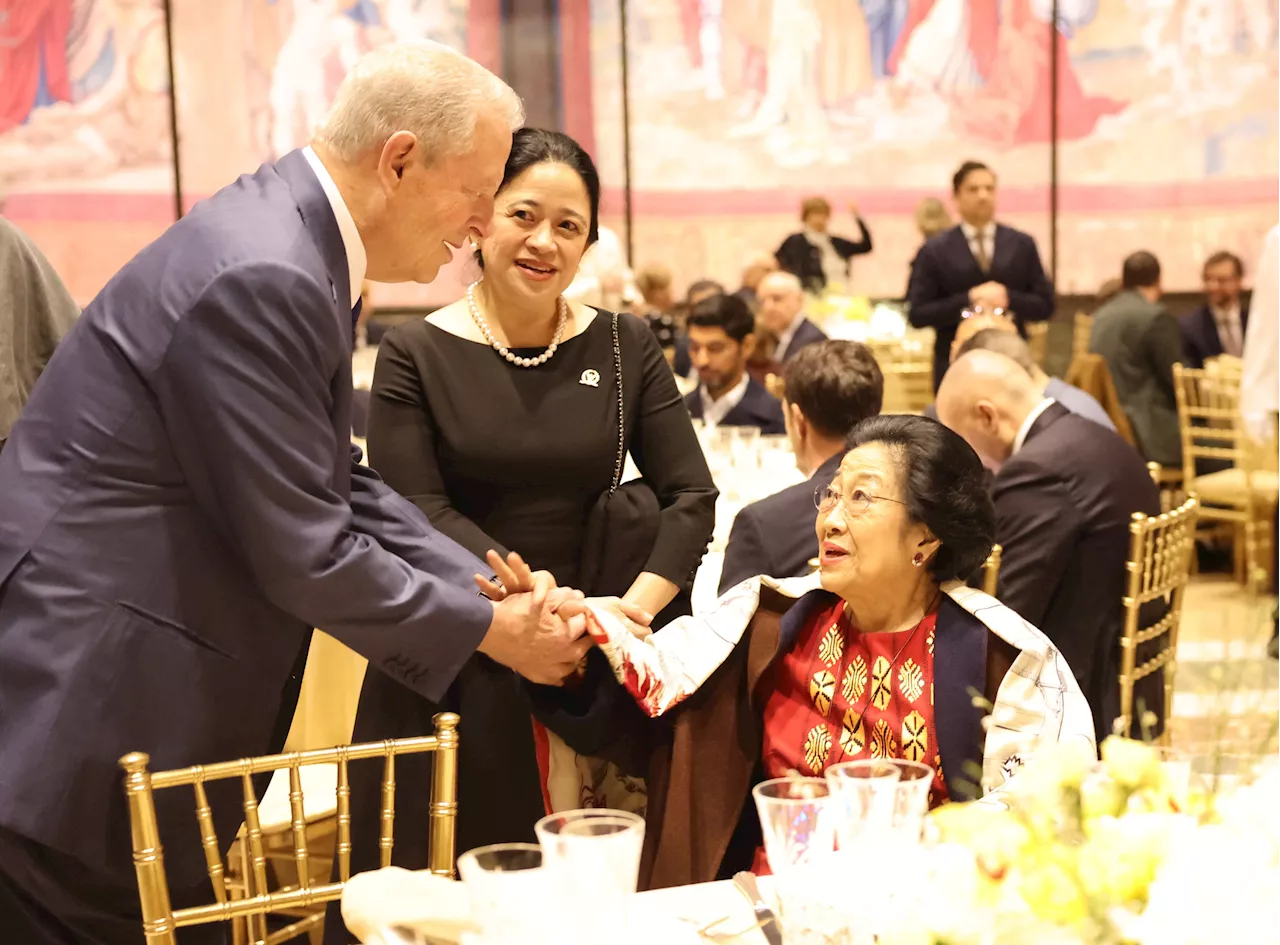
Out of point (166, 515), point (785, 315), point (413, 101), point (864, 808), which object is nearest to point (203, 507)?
point (166, 515)

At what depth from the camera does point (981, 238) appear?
Answer: 726cm

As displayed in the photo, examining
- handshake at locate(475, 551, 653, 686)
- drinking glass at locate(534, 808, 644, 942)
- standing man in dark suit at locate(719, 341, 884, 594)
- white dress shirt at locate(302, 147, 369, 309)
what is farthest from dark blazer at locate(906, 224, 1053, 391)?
drinking glass at locate(534, 808, 644, 942)

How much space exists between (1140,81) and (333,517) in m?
10.8

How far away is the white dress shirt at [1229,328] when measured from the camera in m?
8.62

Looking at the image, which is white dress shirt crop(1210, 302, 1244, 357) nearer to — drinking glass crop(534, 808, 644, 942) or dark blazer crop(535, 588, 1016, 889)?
dark blazer crop(535, 588, 1016, 889)

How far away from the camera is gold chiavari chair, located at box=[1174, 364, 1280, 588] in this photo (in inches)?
267

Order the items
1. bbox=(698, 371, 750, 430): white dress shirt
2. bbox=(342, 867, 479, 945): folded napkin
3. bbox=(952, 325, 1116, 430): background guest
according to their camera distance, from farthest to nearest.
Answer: bbox=(698, 371, 750, 430): white dress shirt, bbox=(952, 325, 1116, 430): background guest, bbox=(342, 867, 479, 945): folded napkin

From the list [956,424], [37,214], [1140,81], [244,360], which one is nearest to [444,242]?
[244,360]

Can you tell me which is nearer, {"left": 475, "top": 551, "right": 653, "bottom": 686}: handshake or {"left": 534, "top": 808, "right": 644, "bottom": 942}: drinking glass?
{"left": 534, "top": 808, "right": 644, "bottom": 942}: drinking glass

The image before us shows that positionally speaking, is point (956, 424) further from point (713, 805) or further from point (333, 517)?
point (333, 517)

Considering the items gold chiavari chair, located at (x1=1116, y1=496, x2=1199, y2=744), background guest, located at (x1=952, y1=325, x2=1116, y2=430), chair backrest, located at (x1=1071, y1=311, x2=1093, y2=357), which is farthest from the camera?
chair backrest, located at (x1=1071, y1=311, x2=1093, y2=357)

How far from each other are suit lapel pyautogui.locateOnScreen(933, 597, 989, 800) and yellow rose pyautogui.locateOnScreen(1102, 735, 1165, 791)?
3.39ft

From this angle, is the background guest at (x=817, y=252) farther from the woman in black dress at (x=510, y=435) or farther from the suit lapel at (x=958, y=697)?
the suit lapel at (x=958, y=697)

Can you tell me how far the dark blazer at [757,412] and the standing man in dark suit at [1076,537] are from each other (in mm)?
2006
